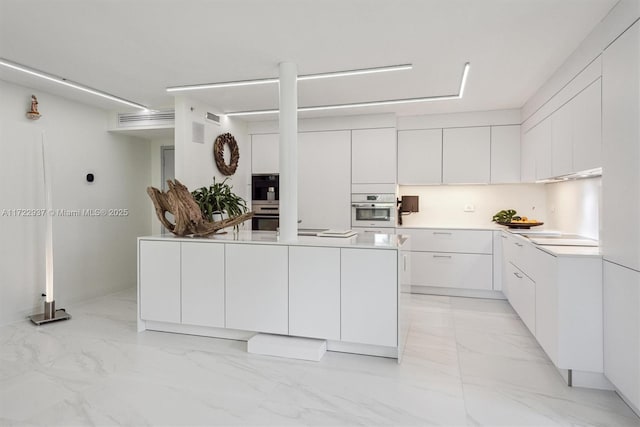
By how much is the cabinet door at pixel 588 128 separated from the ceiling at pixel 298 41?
0.46 m

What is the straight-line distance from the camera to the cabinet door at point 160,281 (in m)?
3.51

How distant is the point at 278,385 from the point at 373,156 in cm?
350

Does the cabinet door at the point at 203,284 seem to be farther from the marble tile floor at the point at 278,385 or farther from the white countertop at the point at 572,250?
the white countertop at the point at 572,250

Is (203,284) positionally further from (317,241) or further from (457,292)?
(457,292)

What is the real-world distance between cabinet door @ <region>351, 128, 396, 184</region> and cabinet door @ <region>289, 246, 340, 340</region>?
2427 millimetres

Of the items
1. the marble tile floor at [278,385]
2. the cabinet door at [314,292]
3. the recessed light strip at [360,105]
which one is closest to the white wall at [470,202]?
the recessed light strip at [360,105]

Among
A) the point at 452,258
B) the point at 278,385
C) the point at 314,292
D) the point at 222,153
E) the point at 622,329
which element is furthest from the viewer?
the point at 222,153

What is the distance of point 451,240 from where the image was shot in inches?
195

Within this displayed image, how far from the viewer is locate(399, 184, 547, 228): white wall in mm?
5125

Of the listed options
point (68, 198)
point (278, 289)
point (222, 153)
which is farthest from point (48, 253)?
point (278, 289)

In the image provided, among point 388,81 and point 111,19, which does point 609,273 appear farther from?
point 111,19

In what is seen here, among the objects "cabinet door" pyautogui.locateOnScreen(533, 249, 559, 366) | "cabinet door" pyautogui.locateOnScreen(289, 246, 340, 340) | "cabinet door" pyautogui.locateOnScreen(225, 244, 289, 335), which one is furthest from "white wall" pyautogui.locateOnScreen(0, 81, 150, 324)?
"cabinet door" pyautogui.locateOnScreen(533, 249, 559, 366)

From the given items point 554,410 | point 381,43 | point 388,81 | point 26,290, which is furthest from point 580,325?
point 26,290

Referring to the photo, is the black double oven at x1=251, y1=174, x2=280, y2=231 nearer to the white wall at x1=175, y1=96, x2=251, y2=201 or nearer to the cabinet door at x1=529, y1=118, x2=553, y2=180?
the white wall at x1=175, y1=96, x2=251, y2=201
